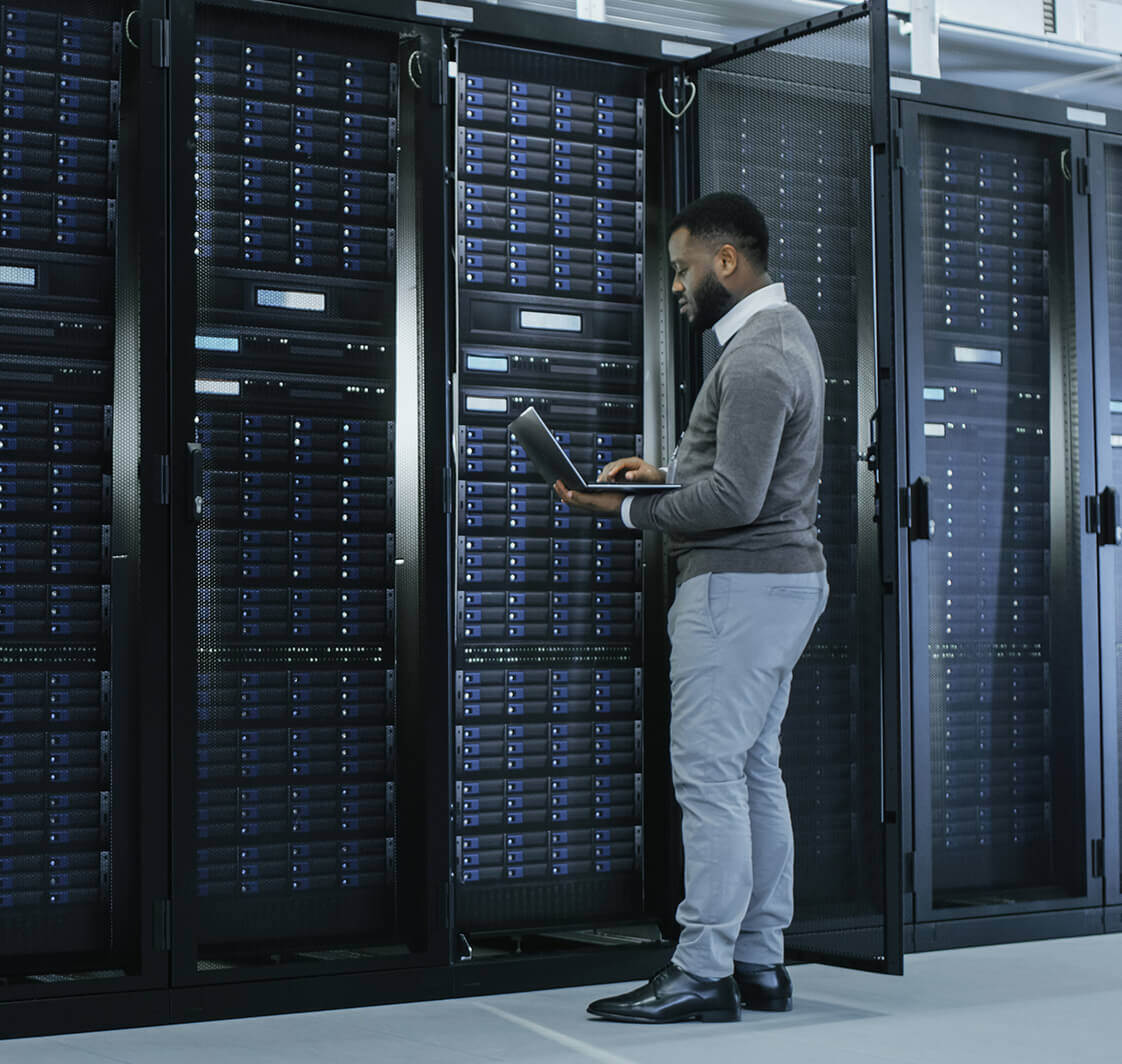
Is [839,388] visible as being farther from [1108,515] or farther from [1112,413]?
[1112,413]

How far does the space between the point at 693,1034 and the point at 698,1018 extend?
0.35 feet

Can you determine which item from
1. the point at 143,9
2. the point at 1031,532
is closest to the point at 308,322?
the point at 143,9

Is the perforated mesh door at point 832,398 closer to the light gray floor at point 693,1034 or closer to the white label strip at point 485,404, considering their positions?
the light gray floor at point 693,1034

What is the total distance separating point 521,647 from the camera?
3.83 m

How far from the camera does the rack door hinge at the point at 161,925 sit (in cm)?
326

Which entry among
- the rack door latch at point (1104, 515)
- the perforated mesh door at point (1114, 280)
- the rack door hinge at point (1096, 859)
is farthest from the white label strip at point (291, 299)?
the rack door hinge at point (1096, 859)

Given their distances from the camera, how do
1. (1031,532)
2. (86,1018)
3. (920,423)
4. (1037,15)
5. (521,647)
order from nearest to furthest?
(86,1018), (521,647), (920,423), (1031,532), (1037,15)

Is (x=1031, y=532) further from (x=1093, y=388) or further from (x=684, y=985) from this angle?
(x=684, y=985)

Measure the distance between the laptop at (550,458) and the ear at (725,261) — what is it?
1.64 ft

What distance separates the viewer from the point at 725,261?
343cm

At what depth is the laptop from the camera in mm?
3225

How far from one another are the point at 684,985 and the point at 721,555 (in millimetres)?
892

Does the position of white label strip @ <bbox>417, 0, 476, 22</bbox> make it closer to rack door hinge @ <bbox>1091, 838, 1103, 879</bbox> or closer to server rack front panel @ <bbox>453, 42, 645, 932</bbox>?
server rack front panel @ <bbox>453, 42, 645, 932</bbox>

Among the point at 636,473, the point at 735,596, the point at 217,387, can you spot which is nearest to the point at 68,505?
the point at 217,387
